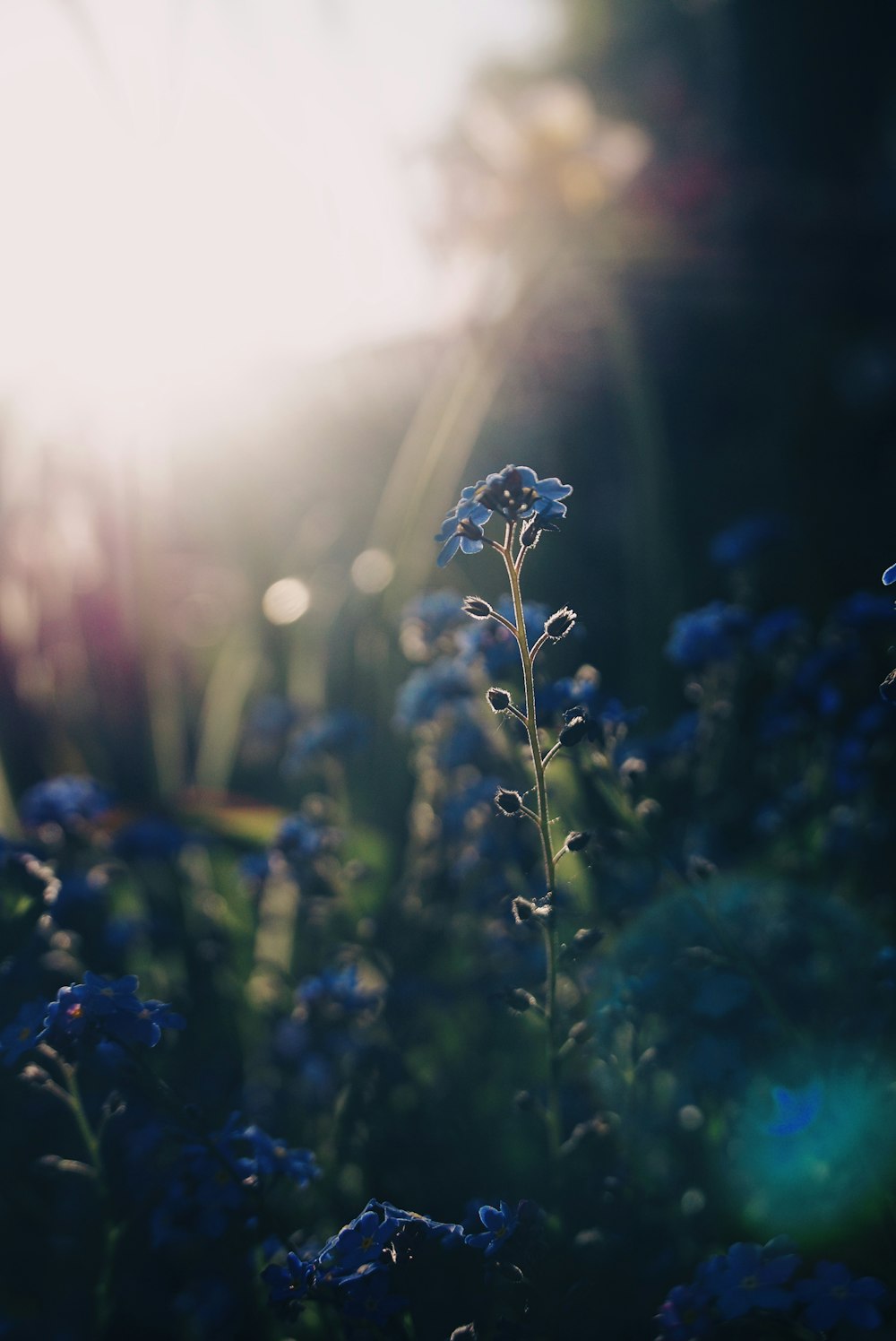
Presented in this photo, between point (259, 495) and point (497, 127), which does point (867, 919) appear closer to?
point (259, 495)

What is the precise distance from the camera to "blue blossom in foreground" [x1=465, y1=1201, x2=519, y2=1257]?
1.20 m

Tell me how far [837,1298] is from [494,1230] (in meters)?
0.42

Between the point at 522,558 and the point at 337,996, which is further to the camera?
the point at 337,996

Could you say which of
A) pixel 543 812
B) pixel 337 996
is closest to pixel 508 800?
pixel 543 812

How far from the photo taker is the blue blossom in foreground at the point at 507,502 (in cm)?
124

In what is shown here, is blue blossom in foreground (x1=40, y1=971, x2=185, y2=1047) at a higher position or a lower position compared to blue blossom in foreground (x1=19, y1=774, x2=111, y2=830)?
lower

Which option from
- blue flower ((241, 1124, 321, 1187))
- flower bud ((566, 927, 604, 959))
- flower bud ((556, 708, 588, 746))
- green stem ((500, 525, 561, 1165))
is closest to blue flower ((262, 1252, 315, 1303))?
blue flower ((241, 1124, 321, 1187))

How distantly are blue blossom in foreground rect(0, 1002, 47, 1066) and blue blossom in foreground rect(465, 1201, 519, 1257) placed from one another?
657 mm

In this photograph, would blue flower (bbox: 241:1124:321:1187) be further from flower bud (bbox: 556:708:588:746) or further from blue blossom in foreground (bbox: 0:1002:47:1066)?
flower bud (bbox: 556:708:588:746)

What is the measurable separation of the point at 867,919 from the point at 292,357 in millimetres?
4488

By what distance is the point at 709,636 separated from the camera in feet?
6.95

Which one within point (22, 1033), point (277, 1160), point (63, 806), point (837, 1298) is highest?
point (63, 806)

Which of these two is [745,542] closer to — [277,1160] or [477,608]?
[477,608]

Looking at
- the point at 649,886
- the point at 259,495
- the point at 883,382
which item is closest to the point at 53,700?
the point at 259,495
